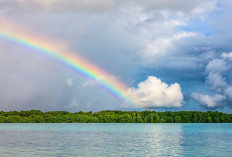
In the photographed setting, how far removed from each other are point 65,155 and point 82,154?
2.03m

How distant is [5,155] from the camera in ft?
109

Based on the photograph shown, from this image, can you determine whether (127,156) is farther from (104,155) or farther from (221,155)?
(221,155)

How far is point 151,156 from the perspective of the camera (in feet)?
112

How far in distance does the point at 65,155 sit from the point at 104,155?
4.10 m

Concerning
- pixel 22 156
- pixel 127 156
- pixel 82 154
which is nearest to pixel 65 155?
pixel 82 154

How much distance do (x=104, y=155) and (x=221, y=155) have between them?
12955 mm

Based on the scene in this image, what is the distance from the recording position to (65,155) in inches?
1318

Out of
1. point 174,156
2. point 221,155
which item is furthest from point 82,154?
point 221,155

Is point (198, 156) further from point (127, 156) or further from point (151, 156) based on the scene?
point (127, 156)

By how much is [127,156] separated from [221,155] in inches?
422

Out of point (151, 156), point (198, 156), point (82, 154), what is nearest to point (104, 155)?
point (82, 154)

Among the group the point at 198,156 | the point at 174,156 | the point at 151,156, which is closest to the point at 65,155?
the point at 151,156

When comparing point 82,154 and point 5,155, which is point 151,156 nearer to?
point 82,154

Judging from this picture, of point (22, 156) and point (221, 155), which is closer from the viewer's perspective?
point (22, 156)
